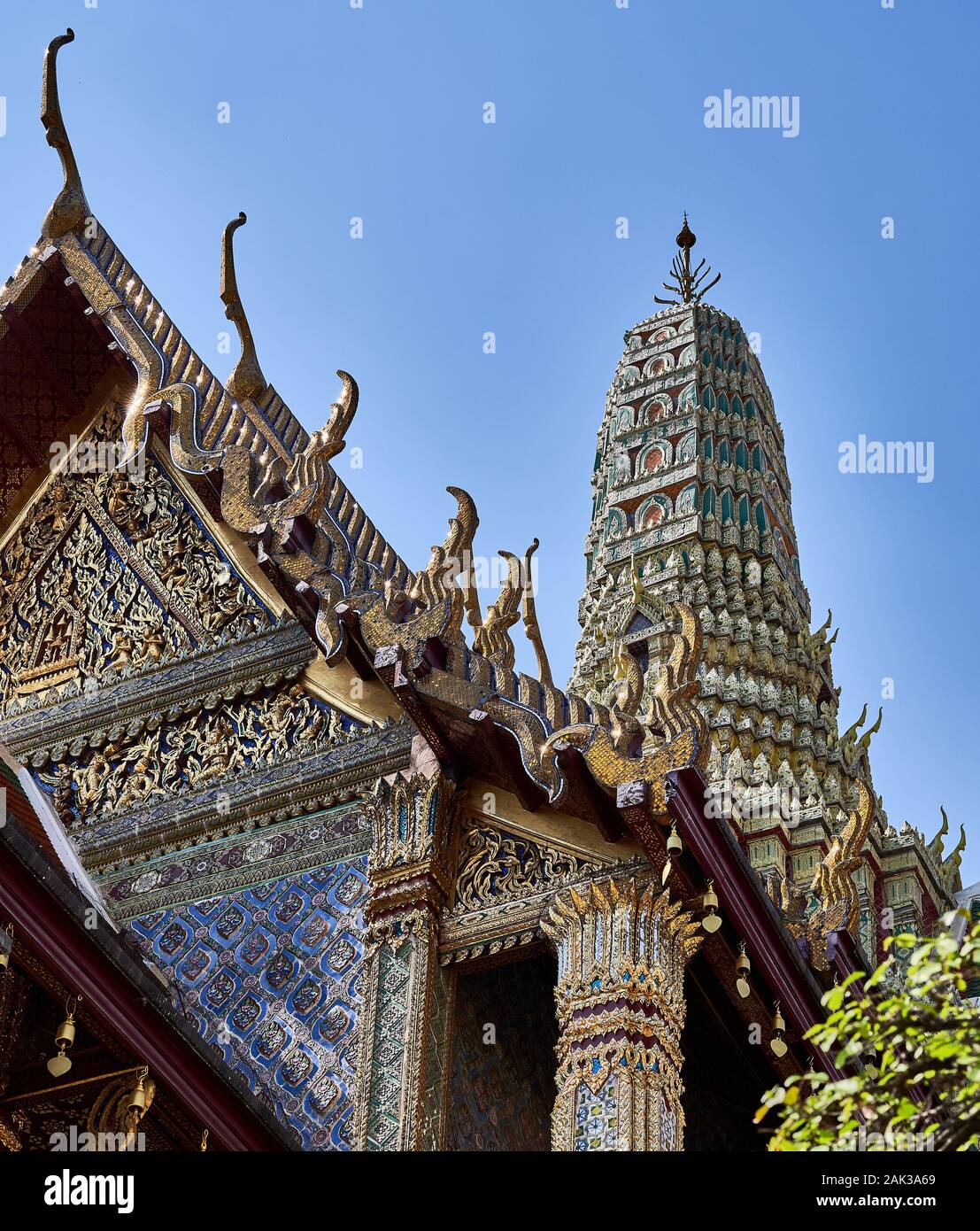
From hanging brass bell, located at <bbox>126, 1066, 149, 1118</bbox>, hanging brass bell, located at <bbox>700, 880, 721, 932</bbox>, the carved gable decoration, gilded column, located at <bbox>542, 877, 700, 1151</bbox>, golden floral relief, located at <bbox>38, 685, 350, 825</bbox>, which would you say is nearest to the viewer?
hanging brass bell, located at <bbox>126, 1066, 149, 1118</bbox>

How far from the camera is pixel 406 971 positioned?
7.90m

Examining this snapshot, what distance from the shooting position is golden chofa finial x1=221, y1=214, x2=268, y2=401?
9648 millimetres

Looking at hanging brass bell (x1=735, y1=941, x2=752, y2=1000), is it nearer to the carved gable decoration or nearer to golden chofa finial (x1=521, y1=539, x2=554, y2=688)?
golden chofa finial (x1=521, y1=539, x2=554, y2=688)

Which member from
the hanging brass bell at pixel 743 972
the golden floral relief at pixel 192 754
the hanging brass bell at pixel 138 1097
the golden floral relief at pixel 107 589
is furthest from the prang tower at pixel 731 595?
the hanging brass bell at pixel 138 1097

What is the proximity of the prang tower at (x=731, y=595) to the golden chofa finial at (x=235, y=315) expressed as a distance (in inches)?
224

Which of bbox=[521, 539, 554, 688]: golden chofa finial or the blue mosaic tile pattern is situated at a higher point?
bbox=[521, 539, 554, 688]: golden chofa finial

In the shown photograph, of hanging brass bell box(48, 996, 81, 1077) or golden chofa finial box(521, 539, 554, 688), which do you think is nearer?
hanging brass bell box(48, 996, 81, 1077)

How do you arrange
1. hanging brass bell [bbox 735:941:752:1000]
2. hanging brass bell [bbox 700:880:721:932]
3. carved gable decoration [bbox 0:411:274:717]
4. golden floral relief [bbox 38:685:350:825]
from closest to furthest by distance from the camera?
hanging brass bell [bbox 700:880:721:932] < hanging brass bell [bbox 735:941:752:1000] < golden floral relief [bbox 38:685:350:825] < carved gable decoration [bbox 0:411:274:717]

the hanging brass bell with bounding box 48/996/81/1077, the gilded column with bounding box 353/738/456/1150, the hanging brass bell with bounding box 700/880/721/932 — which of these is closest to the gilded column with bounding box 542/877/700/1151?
the hanging brass bell with bounding box 700/880/721/932

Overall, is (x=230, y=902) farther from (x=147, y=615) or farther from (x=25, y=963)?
(x=25, y=963)

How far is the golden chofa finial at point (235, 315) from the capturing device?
9.65 m

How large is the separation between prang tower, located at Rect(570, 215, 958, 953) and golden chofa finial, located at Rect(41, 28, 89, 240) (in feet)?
18.7

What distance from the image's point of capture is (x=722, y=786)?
15148 millimetres
